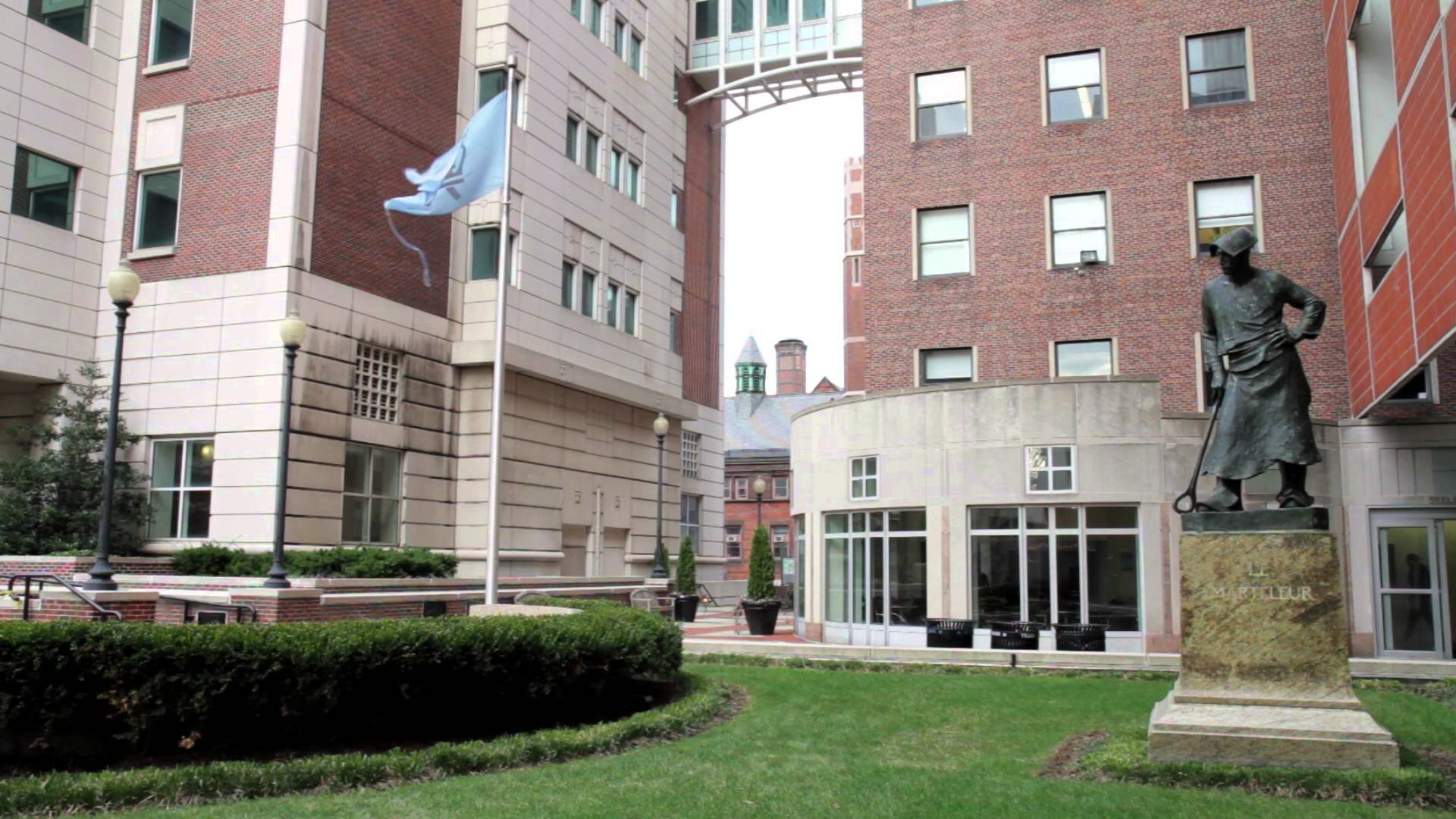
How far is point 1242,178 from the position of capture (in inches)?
1054

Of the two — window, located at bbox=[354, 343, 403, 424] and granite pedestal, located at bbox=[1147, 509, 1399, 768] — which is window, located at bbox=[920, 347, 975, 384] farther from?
granite pedestal, located at bbox=[1147, 509, 1399, 768]

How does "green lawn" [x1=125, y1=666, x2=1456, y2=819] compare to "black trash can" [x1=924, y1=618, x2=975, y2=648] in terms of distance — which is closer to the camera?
"green lawn" [x1=125, y1=666, x2=1456, y2=819]

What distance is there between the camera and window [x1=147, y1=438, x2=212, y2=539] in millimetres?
26375

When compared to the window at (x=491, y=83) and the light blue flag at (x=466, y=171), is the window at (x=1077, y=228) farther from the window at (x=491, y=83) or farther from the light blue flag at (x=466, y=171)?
the window at (x=491, y=83)

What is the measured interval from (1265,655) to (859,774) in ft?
12.3

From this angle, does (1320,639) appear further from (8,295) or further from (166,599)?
(8,295)

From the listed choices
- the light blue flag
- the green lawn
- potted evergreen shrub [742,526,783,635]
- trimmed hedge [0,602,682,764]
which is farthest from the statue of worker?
potted evergreen shrub [742,526,783,635]

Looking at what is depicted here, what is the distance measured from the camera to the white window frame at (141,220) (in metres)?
27.6

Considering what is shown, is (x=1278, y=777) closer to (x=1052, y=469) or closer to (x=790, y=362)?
(x=1052, y=469)

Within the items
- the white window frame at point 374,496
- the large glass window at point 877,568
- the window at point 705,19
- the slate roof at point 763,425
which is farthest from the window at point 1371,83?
the slate roof at point 763,425

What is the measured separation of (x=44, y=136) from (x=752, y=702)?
2260 cm

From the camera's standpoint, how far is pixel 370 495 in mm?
28766

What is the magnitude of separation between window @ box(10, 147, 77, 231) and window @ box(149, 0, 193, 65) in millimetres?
3569

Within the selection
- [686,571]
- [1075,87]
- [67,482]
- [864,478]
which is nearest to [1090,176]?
[1075,87]
